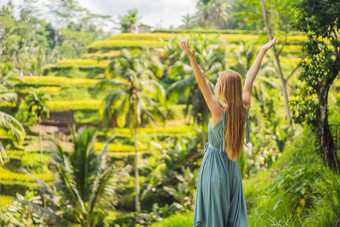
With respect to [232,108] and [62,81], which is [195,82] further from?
[232,108]

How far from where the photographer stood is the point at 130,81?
14477mm

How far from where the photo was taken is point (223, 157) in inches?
82.7

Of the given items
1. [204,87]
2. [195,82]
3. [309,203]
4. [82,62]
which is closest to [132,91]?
[195,82]

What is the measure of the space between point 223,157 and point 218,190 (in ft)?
0.63

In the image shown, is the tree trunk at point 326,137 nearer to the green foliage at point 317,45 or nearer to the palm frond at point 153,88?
the green foliage at point 317,45

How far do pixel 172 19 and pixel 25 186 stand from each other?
17.3 meters

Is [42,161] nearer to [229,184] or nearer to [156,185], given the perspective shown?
[156,185]

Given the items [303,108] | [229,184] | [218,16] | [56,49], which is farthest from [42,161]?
[218,16]

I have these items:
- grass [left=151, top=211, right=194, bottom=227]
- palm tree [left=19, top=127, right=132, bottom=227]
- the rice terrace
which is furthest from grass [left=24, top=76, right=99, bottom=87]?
grass [left=151, top=211, right=194, bottom=227]

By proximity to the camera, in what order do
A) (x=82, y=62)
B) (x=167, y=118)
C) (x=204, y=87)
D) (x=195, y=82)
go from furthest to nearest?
(x=82, y=62) → (x=167, y=118) → (x=195, y=82) → (x=204, y=87)

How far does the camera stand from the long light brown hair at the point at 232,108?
6.42ft

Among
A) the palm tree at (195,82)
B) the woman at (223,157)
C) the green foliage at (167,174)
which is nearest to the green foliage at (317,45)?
the woman at (223,157)

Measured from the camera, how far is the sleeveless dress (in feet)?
6.74

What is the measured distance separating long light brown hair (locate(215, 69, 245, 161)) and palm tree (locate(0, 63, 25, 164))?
7.61 m
